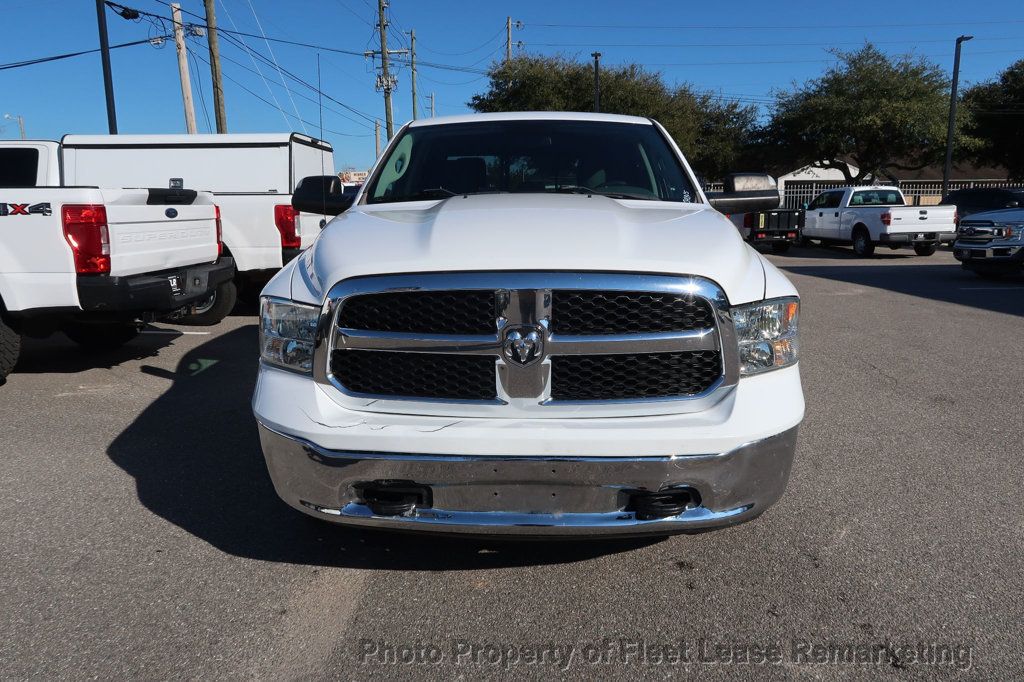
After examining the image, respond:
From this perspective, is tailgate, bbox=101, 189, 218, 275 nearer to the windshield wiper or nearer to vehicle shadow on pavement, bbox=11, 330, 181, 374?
vehicle shadow on pavement, bbox=11, 330, 181, 374

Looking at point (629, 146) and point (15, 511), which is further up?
point (629, 146)

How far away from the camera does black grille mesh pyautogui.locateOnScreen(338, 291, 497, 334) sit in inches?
97.4

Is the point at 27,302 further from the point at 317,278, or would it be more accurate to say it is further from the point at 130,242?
the point at 317,278

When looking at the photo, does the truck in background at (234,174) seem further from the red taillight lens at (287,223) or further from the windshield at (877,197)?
the windshield at (877,197)

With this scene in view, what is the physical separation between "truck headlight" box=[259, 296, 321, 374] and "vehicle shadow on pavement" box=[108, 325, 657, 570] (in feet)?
2.56

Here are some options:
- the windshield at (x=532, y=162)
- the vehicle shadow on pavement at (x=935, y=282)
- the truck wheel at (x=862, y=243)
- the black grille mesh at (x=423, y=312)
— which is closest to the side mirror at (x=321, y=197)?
the windshield at (x=532, y=162)

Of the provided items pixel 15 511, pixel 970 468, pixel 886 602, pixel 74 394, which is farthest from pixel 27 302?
pixel 970 468

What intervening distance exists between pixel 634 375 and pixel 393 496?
2.85 feet

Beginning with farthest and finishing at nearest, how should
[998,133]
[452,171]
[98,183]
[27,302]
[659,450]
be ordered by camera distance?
[998,133]
[98,183]
[27,302]
[452,171]
[659,450]

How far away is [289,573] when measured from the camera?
2979mm

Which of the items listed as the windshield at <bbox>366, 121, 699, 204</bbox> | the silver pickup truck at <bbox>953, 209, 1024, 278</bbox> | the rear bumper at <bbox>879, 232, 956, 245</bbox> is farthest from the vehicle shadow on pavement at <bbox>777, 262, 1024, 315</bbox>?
the windshield at <bbox>366, 121, 699, 204</bbox>

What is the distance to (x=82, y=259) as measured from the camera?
5469 mm

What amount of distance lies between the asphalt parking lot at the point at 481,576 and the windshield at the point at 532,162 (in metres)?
1.66

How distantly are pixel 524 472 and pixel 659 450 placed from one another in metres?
0.42
